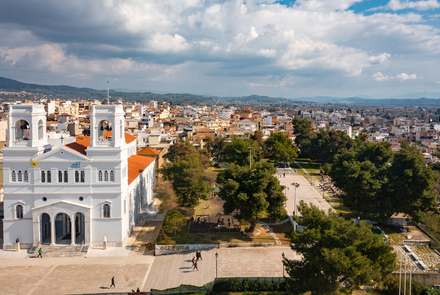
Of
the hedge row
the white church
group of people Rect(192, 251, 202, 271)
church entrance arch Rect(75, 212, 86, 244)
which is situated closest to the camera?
the hedge row

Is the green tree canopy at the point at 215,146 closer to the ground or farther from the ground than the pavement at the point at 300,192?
farther from the ground

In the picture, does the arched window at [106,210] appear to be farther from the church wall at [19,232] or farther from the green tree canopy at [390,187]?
the green tree canopy at [390,187]

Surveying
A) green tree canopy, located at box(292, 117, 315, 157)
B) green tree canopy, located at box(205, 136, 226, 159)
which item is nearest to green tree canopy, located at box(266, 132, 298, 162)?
green tree canopy, located at box(292, 117, 315, 157)

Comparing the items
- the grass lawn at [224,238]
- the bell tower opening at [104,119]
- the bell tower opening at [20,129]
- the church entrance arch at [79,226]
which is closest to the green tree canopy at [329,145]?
the grass lawn at [224,238]

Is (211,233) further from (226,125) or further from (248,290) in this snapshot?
(226,125)

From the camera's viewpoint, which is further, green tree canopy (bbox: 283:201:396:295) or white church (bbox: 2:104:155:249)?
white church (bbox: 2:104:155:249)

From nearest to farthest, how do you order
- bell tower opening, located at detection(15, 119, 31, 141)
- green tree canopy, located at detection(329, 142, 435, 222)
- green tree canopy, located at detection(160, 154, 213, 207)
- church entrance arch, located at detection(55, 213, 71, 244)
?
bell tower opening, located at detection(15, 119, 31, 141)
church entrance arch, located at detection(55, 213, 71, 244)
green tree canopy, located at detection(329, 142, 435, 222)
green tree canopy, located at detection(160, 154, 213, 207)

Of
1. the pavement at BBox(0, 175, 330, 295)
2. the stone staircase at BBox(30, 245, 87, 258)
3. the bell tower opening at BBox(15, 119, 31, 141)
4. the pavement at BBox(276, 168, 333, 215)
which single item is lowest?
the pavement at BBox(0, 175, 330, 295)

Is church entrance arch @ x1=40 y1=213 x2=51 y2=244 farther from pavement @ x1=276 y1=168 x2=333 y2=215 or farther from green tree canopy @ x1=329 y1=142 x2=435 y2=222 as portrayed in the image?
green tree canopy @ x1=329 y1=142 x2=435 y2=222
